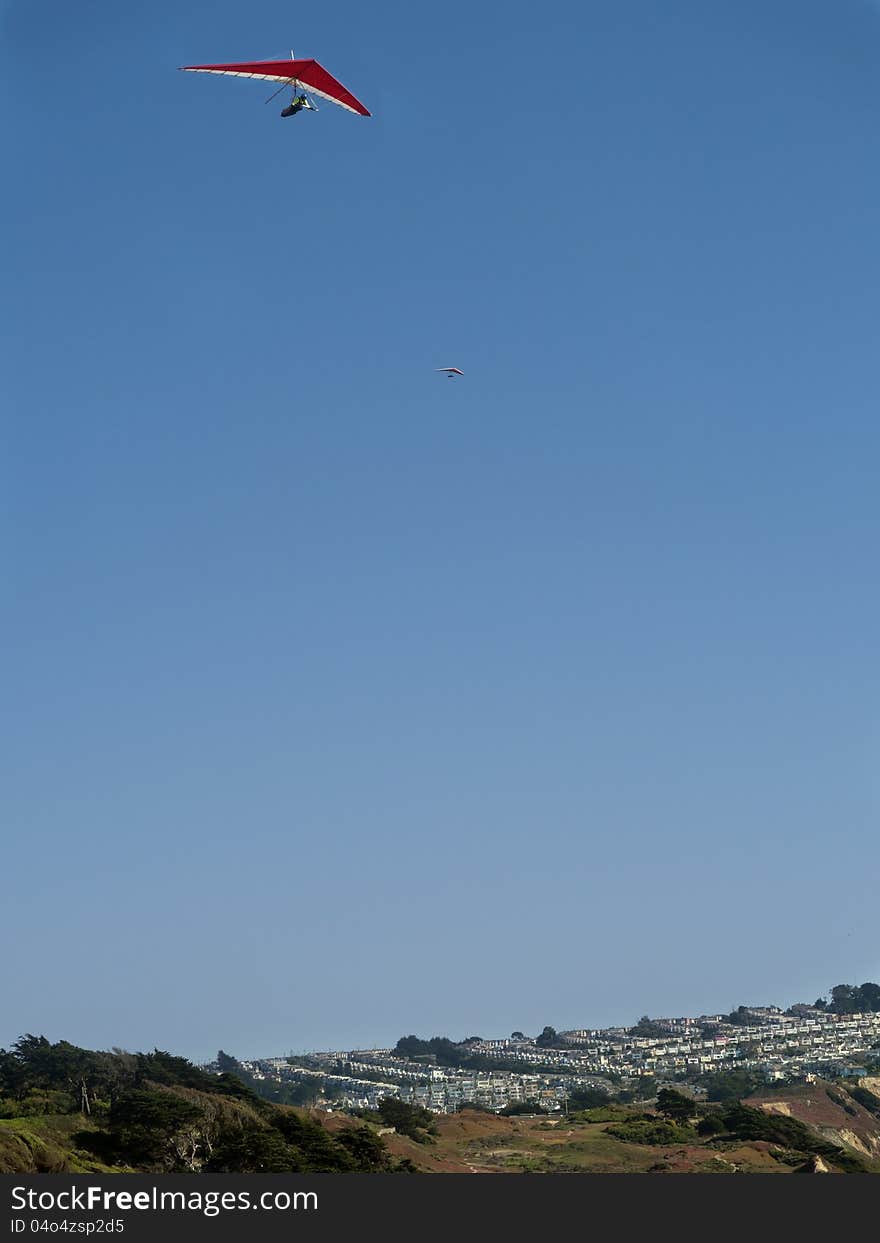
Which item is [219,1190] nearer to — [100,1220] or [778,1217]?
[100,1220]

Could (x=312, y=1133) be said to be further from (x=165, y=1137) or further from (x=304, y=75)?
(x=304, y=75)

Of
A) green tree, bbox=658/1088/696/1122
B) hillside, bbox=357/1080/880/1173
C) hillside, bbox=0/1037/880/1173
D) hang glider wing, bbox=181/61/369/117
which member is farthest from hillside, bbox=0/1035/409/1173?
hang glider wing, bbox=181/61/369/117

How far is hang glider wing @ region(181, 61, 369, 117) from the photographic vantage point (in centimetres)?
A: 7425

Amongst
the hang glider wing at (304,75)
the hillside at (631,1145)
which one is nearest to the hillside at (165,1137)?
the hillside at (631,1145)

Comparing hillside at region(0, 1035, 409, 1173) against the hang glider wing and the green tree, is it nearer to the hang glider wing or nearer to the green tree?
the green tree

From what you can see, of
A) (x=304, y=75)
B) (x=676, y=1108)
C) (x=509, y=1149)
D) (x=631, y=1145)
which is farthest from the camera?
(x=676, y=1108)

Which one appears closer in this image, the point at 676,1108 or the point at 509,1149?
the point at 509,1149

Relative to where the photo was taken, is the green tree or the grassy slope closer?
the grassy slope

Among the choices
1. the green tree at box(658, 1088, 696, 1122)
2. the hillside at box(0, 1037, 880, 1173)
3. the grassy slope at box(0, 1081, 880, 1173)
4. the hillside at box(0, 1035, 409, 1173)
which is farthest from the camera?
the green tree at box(658, 1088, 696, 1122)

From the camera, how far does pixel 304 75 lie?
75188 mm

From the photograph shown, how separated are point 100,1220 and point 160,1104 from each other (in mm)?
28281

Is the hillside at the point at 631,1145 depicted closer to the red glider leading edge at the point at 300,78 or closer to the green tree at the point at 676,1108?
the green tree at the point at 676,1108

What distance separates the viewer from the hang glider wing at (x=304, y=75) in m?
74.2

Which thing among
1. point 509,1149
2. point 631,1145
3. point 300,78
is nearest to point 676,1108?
point 631,1145
